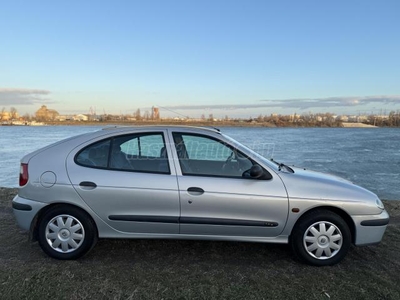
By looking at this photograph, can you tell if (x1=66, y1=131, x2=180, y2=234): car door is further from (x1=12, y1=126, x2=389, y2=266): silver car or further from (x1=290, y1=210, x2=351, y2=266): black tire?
(x1=290, y1=210, x2=351, y2=266): black tire

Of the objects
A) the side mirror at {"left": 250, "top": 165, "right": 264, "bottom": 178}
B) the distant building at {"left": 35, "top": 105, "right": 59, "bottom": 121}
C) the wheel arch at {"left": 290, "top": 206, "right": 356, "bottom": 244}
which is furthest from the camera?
the distant building at {"left": 35, "top": 105, "right": 59, "bottom": 121}

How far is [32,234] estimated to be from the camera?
3543 millimetres

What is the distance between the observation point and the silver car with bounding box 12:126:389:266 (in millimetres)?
3369

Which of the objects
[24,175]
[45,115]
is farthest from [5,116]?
[24,175]

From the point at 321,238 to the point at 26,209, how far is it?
329 centimetres

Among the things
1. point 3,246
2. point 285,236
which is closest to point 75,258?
point 3,246

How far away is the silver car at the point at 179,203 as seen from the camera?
337 centimetres

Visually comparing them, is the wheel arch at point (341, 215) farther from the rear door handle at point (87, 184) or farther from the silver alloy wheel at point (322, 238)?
the rear door handle at point (87, 184)

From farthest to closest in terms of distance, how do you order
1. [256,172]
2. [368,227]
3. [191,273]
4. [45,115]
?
1. [45,115]
2. [368,227]
3. [256,172]
4. [191,273]

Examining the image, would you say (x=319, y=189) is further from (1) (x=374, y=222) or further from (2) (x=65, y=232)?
(2) (x=65, y=232)

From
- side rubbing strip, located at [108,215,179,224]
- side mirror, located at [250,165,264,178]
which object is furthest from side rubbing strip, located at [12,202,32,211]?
side mirror, located at [250,165,264,178]

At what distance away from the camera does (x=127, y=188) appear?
3379 mm

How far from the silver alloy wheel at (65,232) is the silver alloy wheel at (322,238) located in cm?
251

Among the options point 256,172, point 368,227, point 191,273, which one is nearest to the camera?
point 191,273
